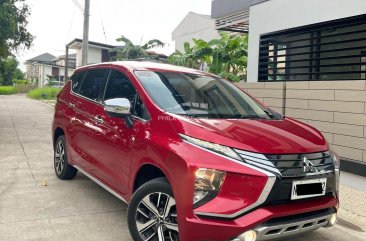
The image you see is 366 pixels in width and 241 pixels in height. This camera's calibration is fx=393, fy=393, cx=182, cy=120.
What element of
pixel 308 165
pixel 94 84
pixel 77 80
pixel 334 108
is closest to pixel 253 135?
pixel 308 165

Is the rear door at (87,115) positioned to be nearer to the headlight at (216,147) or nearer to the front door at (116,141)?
the front door at (116,141)

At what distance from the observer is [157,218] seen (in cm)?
326

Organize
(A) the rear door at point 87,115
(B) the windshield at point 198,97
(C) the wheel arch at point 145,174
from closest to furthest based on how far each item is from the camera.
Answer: (C) the wheel arch at point 145,174
(B) the windshield at point 198,97
(A) the rear door at point 87,115

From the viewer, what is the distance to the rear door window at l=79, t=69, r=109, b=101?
15.5 feet

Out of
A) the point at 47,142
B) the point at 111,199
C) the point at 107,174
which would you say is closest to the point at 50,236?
the point at 107,174

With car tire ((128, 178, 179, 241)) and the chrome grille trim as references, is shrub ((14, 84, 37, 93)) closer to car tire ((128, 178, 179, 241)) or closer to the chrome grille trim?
car tire ((128, 178, 179, 241))

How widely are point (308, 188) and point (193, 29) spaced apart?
124 feet

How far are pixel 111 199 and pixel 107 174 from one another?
94cm

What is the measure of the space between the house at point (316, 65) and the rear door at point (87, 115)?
4.02 m

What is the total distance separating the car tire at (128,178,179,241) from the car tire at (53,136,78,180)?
98.9 inches

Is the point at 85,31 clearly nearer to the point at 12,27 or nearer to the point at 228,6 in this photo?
the point at 12,27

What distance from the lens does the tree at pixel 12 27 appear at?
11.4 meters

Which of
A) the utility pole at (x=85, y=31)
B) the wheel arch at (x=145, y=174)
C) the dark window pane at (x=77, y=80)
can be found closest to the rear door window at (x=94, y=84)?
the dark window pane at (x=77, y=80)

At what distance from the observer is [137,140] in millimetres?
3559
